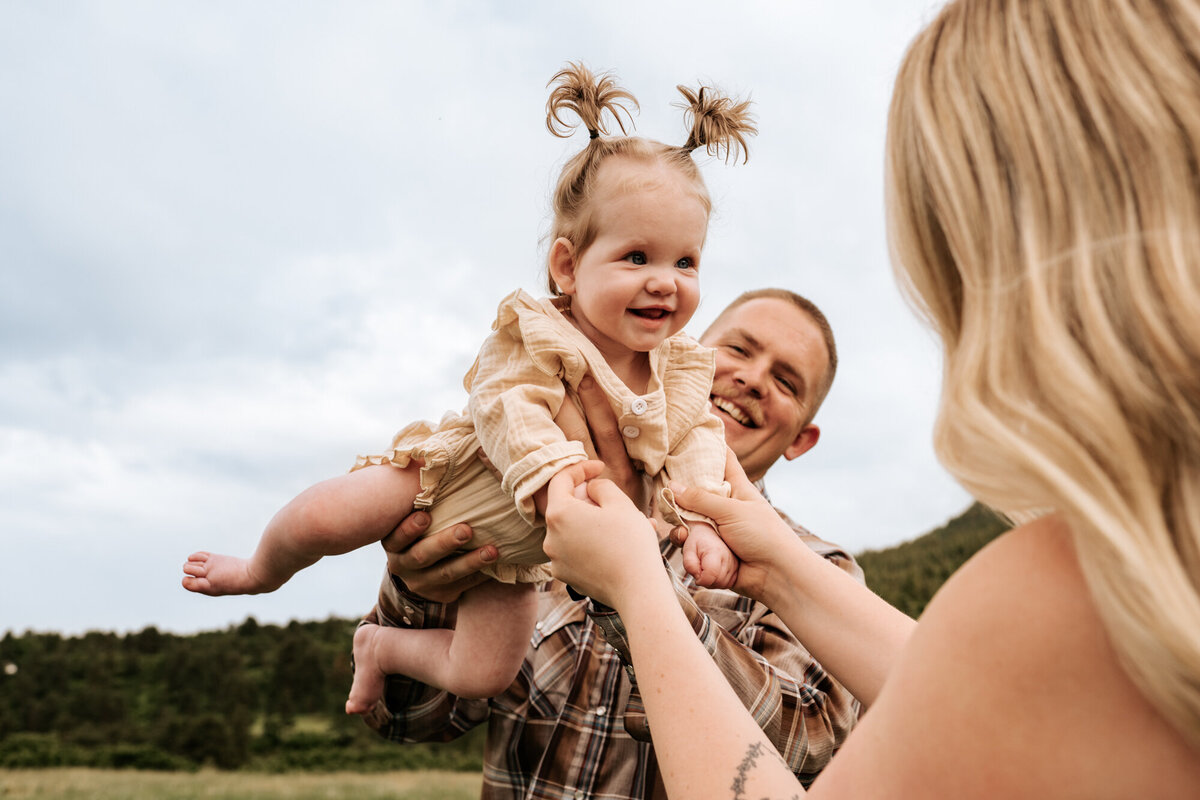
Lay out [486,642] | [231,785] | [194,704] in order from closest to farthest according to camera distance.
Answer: [486,642]
[231,785]
[194,704]

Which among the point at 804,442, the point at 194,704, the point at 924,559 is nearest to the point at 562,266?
the point at 804,442

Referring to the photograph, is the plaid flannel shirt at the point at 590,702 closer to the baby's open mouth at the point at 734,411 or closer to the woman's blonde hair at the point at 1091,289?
the baby's open mouth at the point at 734,411

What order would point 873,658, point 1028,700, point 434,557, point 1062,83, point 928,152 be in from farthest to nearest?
1. point 434,557
2. point 873,658
3. point 928,152
4. point 1062,83
5. point 1028,700

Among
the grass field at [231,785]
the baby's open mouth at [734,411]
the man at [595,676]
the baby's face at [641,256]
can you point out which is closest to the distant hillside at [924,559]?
the baby's open mouth at [734,411]

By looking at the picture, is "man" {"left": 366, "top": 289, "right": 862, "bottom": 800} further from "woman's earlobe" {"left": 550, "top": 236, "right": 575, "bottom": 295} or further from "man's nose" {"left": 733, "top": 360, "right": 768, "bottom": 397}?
"woman's earlobe" {"left": 550, "top": 236, "right": 575, "bottom": 295}

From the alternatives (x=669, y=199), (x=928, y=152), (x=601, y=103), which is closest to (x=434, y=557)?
(x=669, y=199)

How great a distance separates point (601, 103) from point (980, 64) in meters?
1.98

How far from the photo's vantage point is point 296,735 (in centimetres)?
1558

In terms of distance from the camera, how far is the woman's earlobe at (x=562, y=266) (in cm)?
320

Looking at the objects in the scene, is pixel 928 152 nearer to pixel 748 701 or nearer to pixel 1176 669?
pixel 1176 669

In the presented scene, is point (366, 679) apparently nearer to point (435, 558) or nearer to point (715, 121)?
point (435, 558)

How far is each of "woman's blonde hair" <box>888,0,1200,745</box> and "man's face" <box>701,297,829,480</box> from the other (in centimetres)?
312

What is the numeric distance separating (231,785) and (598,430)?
1409cm

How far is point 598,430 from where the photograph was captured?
3.04 meters
